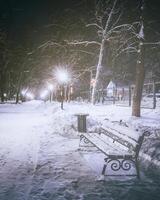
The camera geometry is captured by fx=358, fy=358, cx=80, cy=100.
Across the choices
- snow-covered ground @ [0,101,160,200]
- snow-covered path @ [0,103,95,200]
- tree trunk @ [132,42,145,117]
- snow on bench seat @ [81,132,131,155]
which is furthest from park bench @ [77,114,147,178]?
tree trunk @ [132,42,145,117]

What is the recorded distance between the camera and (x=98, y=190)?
7.26 meters

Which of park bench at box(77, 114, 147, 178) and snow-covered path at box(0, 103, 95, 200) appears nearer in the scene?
snow-covered path at box(0, 103, 95, 200)

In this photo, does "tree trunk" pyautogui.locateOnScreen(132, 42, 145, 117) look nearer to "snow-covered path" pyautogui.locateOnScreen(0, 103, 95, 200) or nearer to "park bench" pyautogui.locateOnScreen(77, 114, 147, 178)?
"snow-covered path" pyautogui.locateOnScreen(0, 103, 95, 200)

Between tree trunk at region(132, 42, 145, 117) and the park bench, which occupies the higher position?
tree trunk at region(132, 42, 145, 117)

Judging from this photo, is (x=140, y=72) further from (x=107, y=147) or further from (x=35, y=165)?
(x=35, y=165)

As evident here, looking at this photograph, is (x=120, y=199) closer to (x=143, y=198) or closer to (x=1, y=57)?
(x=143, y=198)

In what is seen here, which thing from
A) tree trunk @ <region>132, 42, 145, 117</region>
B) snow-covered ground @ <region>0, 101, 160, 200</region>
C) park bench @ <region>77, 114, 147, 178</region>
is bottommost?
snow-covered ground @ <region>0, 101, 160, 200</region>

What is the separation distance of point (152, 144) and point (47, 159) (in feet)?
10.2

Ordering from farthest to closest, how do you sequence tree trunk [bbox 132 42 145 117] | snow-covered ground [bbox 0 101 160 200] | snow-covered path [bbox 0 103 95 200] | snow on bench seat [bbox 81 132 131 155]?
tree trunk [bbox 132 42 145 117] → snow on bench seat [bbox 81 132 131 155] → snow-covered path [bbox 0 103 95 200] → snow-covered ground [bbox 0 101 160 200]

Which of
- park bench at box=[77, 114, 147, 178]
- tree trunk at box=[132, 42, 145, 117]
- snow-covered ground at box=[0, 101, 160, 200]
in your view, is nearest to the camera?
snow-covered ground at box=[0, 101, 160, 200]

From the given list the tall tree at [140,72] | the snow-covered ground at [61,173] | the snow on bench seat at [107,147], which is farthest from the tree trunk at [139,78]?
the snow on bench seat at [107,147]

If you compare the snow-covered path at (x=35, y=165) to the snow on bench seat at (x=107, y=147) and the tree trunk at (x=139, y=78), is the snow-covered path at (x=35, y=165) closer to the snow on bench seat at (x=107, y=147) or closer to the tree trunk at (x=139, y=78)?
the snow on bench seat at (x=107, y=147)

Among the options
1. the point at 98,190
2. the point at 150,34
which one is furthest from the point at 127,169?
the point at 150,34

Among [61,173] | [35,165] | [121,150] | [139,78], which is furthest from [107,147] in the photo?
[139,78]
